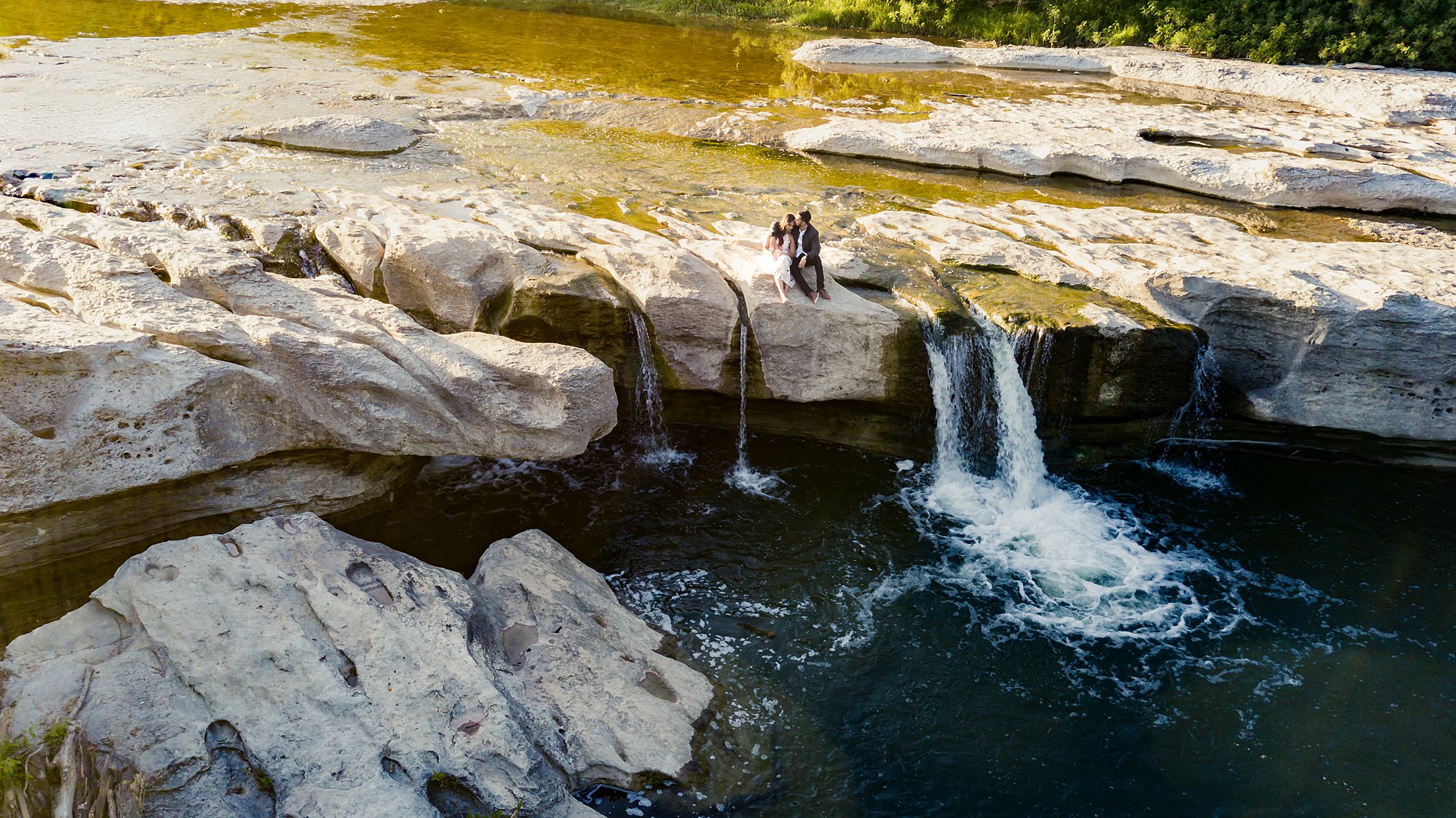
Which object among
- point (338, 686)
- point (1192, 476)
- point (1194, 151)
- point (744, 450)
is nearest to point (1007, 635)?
point (744, 450)

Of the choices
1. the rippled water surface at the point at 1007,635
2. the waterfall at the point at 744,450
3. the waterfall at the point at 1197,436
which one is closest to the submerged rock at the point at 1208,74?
the rippled water surface at the point at 1007,635

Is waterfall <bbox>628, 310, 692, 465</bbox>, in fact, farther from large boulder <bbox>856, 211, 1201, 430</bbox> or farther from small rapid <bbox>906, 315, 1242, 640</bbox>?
large boulder <bbox>856, 211, 1201, 430</bbox>

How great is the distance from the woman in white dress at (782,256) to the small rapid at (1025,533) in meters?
1.88

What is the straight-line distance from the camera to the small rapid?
379 inches

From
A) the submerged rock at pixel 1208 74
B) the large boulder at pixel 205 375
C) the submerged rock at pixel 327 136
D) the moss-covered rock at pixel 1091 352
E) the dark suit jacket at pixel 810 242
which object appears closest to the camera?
the large boulder at pixel 205 375

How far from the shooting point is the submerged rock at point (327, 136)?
49.3 ft

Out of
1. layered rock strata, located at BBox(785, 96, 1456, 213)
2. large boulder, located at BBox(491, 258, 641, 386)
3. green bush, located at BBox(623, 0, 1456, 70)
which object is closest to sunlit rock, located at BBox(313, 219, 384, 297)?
large boulder, located at BBox(491, 258, 641, 386)

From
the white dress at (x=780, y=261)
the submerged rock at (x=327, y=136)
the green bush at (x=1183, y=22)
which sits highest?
the green bush at (x=1183, y=22)

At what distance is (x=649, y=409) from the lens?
38.3 ft

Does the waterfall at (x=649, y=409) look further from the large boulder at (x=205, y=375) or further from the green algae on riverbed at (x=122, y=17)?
the green algae on riverbed at (x=122, y=17)

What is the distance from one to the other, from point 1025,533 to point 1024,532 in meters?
0.03

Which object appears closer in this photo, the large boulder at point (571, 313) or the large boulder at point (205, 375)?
the large boulder at point (205, 375)

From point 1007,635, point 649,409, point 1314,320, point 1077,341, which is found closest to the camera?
point 1007,635

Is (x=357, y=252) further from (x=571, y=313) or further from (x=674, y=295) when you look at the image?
(x=674, y=295)
